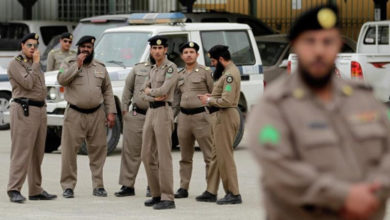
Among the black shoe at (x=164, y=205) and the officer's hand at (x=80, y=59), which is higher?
the officer's hand at (x=80, y=59)

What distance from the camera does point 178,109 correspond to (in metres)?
12.1

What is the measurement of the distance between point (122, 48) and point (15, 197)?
16.0ft

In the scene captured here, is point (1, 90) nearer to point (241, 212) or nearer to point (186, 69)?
point (186, 69)

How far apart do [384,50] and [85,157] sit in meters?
8.03

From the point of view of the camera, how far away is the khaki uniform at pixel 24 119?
11039mm

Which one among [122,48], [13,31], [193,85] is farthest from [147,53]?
[13,31]

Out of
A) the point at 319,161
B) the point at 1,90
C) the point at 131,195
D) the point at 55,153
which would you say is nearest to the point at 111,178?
the point at 131,195

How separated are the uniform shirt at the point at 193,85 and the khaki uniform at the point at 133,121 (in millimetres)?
401

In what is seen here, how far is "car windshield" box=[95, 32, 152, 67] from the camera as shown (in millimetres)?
15316

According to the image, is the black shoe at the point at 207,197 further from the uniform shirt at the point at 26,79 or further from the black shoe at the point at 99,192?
the uniform shirt at the point at 26,79

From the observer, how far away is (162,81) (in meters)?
10.7

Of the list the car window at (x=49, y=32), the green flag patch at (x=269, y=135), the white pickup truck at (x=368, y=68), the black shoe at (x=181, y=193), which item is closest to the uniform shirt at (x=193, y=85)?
the black shoe at (x=181, y=193)

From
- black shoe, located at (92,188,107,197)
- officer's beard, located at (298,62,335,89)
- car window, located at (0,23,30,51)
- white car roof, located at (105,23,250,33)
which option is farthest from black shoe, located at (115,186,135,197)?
car window, located at (0,23,30,51)

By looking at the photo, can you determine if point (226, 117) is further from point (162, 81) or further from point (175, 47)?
point (175, 47)
